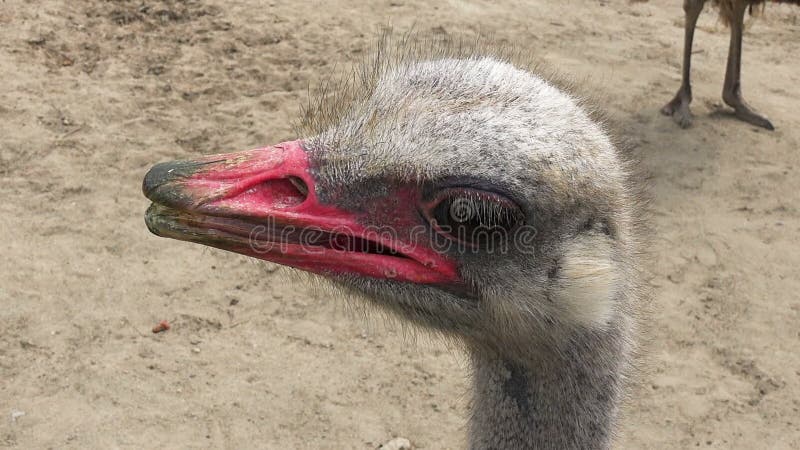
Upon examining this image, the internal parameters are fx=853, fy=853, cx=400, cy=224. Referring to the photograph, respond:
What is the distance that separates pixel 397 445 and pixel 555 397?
1.51 meters

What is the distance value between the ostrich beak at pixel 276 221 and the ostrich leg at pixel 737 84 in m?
4.85

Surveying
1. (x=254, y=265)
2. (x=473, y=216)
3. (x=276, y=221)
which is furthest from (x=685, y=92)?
(x=276, y=221)

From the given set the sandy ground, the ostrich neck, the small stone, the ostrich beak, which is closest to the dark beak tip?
the ostrich beak

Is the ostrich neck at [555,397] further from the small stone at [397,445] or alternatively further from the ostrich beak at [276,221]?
the small stone at [397,445]

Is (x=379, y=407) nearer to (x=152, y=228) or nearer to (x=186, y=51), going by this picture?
(x=152, y=228)

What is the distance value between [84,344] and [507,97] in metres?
2.53

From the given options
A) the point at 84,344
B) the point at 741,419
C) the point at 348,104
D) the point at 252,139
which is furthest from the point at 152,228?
the point at 252,139

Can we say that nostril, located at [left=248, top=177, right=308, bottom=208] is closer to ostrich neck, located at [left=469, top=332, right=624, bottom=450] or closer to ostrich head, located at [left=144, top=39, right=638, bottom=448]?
ostrich head, located at [left=144, top=39, right=638, bottom=448]

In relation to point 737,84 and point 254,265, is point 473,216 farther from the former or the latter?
point 737,84

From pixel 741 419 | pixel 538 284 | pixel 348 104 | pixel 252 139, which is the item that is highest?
pixel 348 104

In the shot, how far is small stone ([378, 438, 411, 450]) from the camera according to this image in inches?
128

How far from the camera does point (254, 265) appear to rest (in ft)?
13.4

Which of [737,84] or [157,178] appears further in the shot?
[737,84]

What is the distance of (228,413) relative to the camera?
3.37 m
